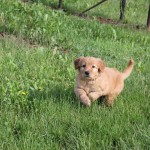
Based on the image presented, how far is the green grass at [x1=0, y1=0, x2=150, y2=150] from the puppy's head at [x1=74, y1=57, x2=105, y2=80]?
0.38m

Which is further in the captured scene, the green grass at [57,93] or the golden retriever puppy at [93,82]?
the golden retriever puppy at [93,82]

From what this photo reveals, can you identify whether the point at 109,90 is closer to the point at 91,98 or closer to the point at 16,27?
the point at 91,98

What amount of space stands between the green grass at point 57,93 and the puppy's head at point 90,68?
383mm

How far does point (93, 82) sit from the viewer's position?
556cm

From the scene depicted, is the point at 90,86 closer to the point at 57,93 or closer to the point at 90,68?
the point at 90,68

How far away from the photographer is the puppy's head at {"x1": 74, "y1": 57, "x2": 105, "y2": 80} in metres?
5.38

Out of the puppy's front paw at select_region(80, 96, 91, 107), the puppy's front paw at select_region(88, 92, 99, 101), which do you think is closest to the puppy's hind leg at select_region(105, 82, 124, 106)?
the puppy's front paw at select_region(88, 92, 99, 101)

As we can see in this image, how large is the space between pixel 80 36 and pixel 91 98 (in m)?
4.77

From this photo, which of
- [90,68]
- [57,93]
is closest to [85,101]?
[90,68]

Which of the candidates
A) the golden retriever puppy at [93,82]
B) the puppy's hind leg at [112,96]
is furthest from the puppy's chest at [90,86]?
the puppy's hind leg at [112,96]

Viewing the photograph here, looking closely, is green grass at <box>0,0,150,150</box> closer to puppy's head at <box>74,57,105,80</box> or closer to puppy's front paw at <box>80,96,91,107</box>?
puppy's front paw at <box>80,96,91,107</box>

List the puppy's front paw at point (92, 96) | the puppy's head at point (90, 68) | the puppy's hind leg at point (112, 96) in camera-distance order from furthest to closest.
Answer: the puppy's hind leg at point (112, 96) < the puppy's front paw at point (92, 96) < the puppy's head at point (90, 68)

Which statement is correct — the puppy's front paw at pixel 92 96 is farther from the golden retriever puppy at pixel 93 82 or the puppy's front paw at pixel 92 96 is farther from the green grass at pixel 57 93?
the green grass at pixel 57 93

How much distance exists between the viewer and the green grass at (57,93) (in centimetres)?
477
